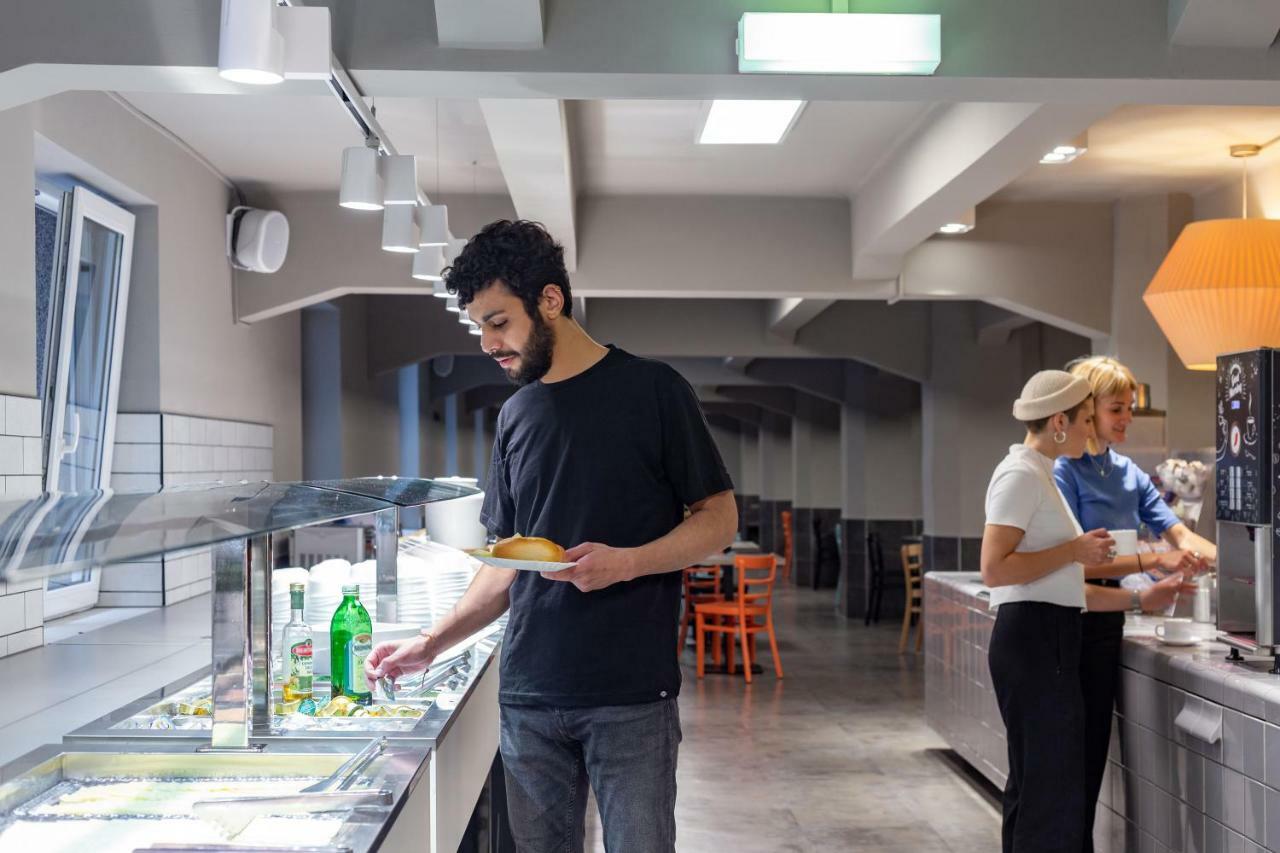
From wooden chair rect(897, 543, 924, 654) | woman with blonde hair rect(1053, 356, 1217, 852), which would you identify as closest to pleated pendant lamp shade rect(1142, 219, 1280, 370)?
woman with blonde hair rect(1053, 356, 1217, 852)

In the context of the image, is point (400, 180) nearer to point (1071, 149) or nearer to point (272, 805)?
point (272, 805)

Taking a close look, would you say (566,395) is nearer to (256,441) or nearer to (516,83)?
(516,83)

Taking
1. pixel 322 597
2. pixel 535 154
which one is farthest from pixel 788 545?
pixel 322 597

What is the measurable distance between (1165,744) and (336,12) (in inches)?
126

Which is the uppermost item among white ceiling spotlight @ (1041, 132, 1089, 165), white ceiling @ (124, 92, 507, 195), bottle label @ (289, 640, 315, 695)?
white ceiling @ (124, 92, 507, 195)

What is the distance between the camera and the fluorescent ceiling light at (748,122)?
211 inches

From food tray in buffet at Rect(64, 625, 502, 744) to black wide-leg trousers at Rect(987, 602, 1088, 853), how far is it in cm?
164

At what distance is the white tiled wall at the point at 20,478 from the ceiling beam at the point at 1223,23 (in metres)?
3.92

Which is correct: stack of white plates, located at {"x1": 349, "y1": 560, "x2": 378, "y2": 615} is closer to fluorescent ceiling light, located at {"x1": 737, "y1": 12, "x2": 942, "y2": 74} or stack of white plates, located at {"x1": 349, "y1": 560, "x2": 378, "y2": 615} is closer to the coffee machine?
fluorescent ceiling light, located at {"x1": 737, "y1": 12, "x2": 942, "y2": 74}

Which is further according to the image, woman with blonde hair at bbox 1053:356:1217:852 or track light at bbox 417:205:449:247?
track light at bbox 417:205:449:247

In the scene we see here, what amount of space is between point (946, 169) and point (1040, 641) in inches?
105

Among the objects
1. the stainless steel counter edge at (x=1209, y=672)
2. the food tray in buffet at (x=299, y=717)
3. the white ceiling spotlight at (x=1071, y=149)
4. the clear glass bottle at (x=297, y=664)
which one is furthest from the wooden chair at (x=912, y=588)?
the clear glass bottle at (x=297, y=664)

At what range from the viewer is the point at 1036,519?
3.54m

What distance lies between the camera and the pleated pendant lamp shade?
17.1 feet
